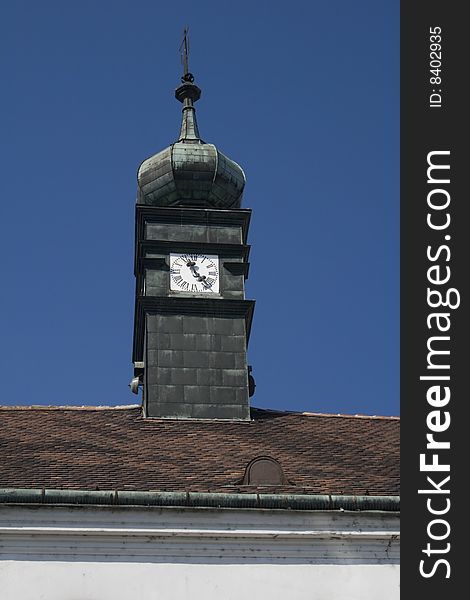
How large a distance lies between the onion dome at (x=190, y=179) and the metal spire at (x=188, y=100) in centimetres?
56

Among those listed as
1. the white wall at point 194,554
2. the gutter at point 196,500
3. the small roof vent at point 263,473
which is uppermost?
the small roof vent at point 263,473

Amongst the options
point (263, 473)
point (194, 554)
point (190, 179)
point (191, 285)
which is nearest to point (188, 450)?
point (263, 473)

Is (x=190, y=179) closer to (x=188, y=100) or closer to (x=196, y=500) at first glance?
(x=188, y=100)

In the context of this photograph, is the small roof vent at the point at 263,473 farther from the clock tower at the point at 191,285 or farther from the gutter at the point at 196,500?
the clock tower at the point at 191,285

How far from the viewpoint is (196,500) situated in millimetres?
19312

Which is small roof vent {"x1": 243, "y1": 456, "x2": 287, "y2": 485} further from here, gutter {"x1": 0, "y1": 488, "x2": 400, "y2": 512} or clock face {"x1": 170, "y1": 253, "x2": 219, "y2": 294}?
clock face {"x1": 170, "y1": 253, "x2": 219, "y2": 294}

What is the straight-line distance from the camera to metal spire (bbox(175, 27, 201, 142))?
28844mm

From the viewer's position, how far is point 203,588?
18.9 m

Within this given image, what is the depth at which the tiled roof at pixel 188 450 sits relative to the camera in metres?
20.1

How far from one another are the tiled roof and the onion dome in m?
4.62

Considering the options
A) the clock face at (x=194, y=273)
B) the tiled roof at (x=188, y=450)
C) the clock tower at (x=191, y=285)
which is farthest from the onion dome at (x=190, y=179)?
the tiled roof at (x=188, y=450)

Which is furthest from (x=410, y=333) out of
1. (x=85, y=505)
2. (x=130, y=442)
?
(x=130, y=442)

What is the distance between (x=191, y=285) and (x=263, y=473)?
6.86 meters

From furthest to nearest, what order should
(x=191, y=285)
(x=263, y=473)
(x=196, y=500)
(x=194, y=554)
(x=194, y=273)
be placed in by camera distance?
1. (x=194, y=273)
2. (x=191, y=285)
3. (x=263, y=473)
4. (x=196, y=500)
5. (x=194, y=554)
